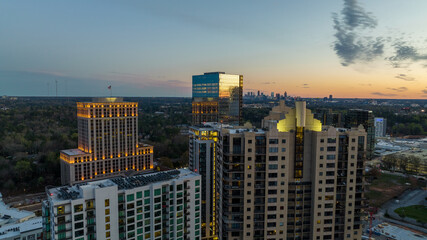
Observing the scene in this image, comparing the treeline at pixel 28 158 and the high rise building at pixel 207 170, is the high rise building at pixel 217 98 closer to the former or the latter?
the high rise building at pixel 207 170

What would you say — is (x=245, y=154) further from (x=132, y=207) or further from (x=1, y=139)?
(x=1, y=139)

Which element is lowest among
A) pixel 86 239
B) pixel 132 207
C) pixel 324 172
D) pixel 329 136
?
pixel 86 239

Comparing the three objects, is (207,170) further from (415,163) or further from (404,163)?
(415,163)

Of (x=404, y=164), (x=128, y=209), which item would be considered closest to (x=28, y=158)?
(x=128, y=209)

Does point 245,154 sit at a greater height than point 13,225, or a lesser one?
greater

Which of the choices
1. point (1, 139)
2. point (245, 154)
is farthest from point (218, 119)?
point (1, 139)

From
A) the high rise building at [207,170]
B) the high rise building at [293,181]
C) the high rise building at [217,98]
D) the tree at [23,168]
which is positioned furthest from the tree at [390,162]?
the tree at [23,168]

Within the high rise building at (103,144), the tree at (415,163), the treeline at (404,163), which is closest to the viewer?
the high rise building at (103,144)

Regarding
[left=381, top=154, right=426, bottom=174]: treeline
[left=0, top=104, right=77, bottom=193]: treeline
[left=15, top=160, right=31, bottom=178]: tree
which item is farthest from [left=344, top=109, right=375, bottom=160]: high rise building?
[left=15, top=160, right=31, bottom=178]: tree
